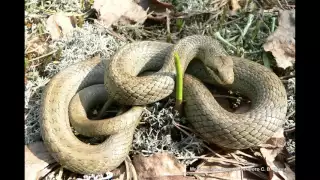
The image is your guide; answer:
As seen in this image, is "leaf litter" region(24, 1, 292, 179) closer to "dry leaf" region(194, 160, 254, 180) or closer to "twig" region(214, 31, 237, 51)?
"dry leaf" region(194, 160, 254, 180)

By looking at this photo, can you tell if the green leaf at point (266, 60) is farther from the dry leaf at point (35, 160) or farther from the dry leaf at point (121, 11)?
the dry leaf at point (35, 160)

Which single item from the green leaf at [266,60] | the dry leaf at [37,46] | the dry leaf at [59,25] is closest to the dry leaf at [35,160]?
the dry leaf at [37,46]

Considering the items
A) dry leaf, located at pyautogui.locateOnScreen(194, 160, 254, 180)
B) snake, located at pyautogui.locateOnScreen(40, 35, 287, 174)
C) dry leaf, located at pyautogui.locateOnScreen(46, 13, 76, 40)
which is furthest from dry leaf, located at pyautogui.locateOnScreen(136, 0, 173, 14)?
dry leaf, located at pyautogui.locateOnScreen(194, 160, 254, 180)

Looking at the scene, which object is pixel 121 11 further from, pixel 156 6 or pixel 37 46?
pixel 37 46

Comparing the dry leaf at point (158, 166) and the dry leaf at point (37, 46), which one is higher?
the dry leaf at point (37, 46)

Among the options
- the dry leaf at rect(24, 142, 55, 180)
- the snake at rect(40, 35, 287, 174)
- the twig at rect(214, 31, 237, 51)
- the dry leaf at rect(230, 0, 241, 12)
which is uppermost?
the dry leaf at rect(230, 0, 241, 12)

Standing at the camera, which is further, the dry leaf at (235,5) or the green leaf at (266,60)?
the dry leaf at (235,5)
